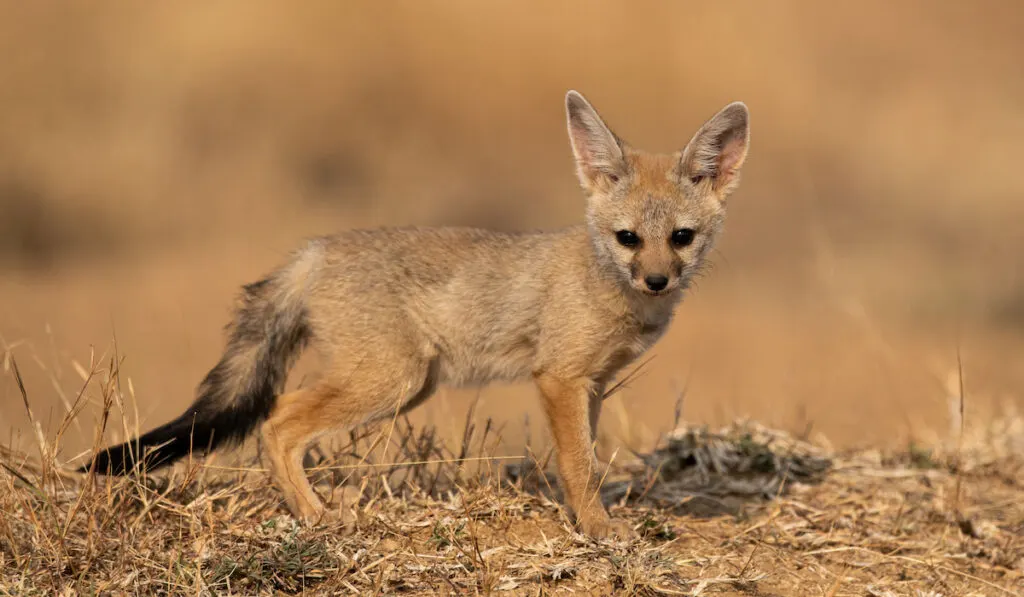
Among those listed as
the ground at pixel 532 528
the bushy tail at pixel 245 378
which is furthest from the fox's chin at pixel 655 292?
the bushy tail at pixel 245 378

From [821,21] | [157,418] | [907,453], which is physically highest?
[821,21]

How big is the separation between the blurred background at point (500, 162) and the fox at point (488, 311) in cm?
585

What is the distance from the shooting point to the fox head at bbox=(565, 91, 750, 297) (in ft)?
15.5

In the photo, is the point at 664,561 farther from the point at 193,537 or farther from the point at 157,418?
the point at 157,418

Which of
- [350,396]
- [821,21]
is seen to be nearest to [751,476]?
[350,396]

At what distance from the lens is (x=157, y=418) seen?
849 cm

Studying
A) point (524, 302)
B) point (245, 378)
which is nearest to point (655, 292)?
point (524, 302)

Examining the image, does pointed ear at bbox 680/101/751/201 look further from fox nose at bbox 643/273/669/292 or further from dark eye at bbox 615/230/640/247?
fox nose at bbox 643/273/669/292

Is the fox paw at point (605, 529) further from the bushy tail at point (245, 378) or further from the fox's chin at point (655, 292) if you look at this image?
the bushy tail at point (245, 378)

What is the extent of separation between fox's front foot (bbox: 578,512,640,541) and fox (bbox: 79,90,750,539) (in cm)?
2

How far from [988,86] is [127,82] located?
42.7 feet

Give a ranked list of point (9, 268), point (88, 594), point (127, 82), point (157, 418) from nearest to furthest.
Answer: point (88, 594) < point (157, 418) < point (9, 268) < point (127, 82)

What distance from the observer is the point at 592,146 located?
4988mm

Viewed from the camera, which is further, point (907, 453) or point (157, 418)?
point (157, 418)
